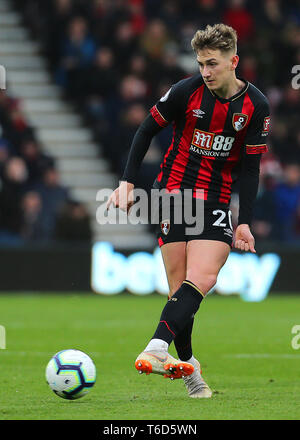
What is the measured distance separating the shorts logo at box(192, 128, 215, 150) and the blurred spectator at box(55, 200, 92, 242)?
9088 millimetres

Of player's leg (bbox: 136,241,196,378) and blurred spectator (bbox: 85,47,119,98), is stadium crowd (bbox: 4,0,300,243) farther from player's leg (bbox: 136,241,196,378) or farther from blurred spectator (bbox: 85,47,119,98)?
player's leg (bbox: 136,241,196,378)

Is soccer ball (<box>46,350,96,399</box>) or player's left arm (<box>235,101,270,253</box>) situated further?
player's left arm (<box>235,101,270,253</box>)

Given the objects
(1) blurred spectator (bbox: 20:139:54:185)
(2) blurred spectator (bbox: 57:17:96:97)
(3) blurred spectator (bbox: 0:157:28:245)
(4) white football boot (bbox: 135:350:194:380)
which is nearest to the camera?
(4) white football boot (bbox: 135:350:194:380)

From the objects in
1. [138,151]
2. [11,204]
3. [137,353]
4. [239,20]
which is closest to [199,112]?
[138,151]

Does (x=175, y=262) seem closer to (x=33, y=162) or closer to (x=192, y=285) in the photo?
(x=192, y=285)

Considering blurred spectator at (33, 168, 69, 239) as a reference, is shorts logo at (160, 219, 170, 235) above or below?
above

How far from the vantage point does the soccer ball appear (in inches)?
248

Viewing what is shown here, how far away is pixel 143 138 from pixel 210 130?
0.42m

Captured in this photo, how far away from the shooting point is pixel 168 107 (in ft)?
21.4

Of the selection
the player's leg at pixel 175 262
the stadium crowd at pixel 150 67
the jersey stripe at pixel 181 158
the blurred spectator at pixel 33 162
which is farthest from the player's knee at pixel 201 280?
the blurred spectator at pixel 33 162

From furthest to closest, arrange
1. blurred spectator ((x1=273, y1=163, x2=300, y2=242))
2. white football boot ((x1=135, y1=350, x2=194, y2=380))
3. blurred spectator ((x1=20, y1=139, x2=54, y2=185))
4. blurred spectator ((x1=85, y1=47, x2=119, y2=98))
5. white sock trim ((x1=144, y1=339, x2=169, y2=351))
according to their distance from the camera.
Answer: blurred spectator ((x1=85, y1=47, x2=119, y2=98)), blurred spectator ((x1=273, y1=163, x2=300, y2=242)), blurred spectator ((x1=20, y1=139, x2=54, y2=185)), white sock trim ((x1=144, y1=339, x2=169, y2=351)), white football boot ((x1=135, y1=350, x2=194, y2=380))

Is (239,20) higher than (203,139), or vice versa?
(239,20)

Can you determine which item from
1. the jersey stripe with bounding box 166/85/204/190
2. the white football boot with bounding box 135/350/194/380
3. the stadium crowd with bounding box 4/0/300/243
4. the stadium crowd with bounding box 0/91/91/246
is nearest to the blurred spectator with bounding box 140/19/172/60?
the stadium crowd with bounding box 4/0/300/243

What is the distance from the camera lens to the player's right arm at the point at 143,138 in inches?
252
